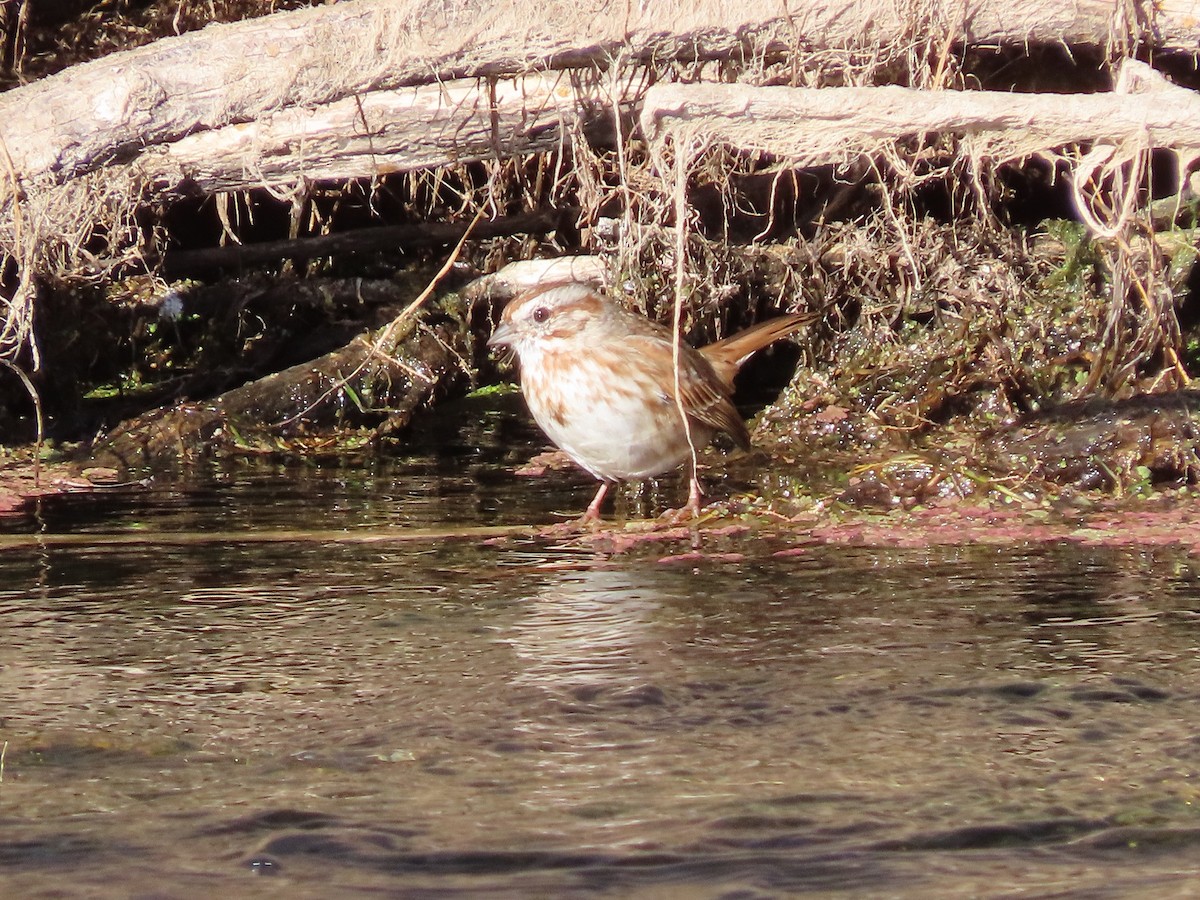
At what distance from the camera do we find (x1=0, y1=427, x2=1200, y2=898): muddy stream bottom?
8.63 ft

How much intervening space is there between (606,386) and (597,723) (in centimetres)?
257

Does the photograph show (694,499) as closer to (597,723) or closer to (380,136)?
(380,136)

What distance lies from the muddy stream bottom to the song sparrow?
719mm

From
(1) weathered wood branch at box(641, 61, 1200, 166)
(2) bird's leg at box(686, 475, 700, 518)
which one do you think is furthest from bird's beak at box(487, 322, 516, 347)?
(1) weathered wood branch at box(641, 61, 1200, 166)

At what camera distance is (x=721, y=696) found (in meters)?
3.46

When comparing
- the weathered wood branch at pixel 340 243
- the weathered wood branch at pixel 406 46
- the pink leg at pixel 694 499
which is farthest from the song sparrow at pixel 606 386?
the weathered wood branch at pixel 340 243

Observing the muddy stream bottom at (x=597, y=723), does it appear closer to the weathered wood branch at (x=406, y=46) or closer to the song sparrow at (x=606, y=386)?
the song sparrow at (x=606, y=386)

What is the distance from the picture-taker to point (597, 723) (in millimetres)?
3297

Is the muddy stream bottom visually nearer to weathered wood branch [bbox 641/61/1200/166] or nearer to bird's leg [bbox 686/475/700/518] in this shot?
bird's leg [bbox 686/475/700/518]

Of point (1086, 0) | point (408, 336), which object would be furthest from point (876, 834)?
point (408, 336)

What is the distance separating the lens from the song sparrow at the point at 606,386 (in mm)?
5715

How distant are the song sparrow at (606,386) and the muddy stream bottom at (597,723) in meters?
0.72

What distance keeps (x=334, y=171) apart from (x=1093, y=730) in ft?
12.4

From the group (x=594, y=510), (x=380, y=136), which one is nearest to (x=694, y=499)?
(x=594, y=510)
